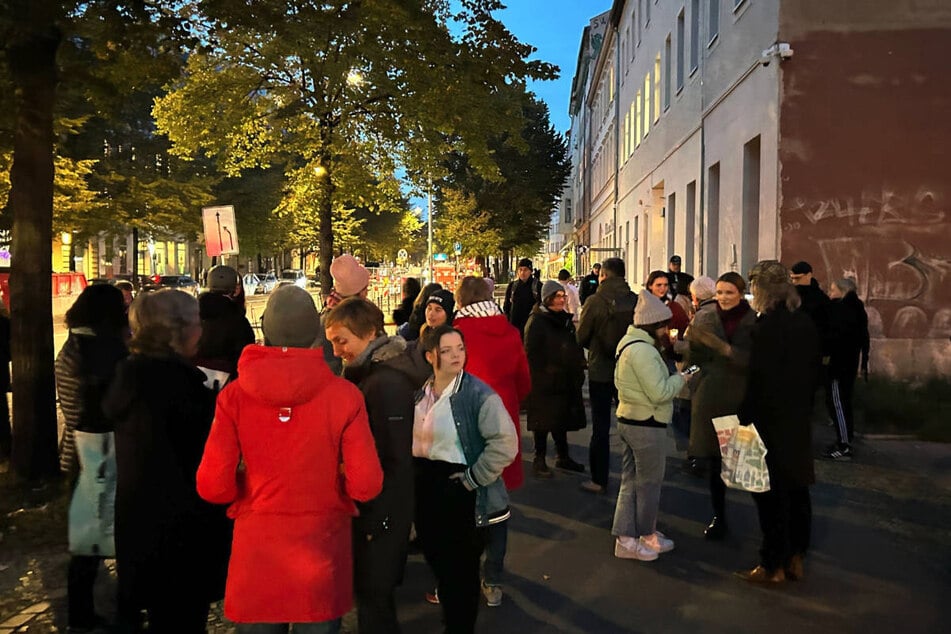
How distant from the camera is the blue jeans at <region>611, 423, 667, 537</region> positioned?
5.12 m

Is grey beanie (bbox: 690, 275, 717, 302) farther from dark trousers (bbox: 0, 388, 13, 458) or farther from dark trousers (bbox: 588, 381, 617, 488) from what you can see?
dark trousers (bbox: 0, 388, 13, 458)

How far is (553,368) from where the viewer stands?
270 inches

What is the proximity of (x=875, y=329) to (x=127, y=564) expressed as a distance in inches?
418

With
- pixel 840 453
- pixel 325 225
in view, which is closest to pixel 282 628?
pixel 840 453

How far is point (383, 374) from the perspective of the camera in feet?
10.5

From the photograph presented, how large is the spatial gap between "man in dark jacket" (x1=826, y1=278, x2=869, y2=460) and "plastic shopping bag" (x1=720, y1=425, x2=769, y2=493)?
363 centimetres

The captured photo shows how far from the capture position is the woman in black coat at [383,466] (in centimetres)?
312

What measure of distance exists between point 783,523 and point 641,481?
0.87m

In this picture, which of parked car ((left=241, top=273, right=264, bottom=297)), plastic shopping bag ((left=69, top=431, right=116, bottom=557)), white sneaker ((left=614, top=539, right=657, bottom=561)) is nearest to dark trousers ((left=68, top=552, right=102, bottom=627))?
plastic shopping bag ((left=69, top=431, right=116, bottom=557))

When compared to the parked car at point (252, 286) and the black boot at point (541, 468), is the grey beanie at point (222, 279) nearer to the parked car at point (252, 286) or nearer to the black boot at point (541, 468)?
the black boot at point (541, 468)

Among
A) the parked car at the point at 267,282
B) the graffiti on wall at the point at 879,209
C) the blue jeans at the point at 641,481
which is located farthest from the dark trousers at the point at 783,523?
the parked car at the point at 267,282

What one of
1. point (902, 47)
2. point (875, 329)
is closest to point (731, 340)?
point (875, 329)

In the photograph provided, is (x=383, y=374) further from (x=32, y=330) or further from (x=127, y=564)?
(x=32, y=330)

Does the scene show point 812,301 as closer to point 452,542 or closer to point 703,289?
point 703,289
